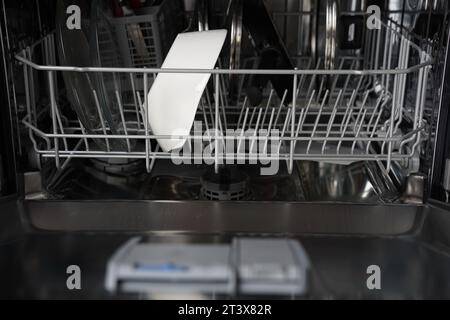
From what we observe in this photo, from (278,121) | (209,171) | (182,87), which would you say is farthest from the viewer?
(278,121)

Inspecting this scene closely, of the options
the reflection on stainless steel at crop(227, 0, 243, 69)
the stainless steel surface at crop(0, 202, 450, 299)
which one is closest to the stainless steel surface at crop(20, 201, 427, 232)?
the stainless steel surface at crop(0, 202, 450, 299)

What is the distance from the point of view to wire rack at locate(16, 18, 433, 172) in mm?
713

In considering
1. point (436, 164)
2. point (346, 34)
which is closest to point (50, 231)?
point (436, 164)

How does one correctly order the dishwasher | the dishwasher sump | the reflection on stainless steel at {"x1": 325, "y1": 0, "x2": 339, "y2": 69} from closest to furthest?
1. the dishwasher
2. the dishwasher sump
3. the reflection on stainless steel at {"x1": 325, "y1": 0, "x2": 339, "y2": 69}

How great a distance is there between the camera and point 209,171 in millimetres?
884

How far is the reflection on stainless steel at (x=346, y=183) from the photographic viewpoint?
853 mm

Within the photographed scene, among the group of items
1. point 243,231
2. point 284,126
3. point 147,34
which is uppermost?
point 147,34

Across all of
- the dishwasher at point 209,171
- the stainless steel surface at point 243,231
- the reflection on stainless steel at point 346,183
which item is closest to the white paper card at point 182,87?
the dishwasher at point 209,171

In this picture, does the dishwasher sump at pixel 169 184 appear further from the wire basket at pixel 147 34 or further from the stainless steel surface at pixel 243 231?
the wire basket at pixel 147 34

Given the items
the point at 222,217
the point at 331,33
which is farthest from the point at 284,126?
the point at 331,33

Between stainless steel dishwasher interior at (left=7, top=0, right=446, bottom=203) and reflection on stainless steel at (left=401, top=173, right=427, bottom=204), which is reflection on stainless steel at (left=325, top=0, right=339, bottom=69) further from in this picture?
reflection on stainless steel at (left=401, top=173, right=427, bottom=204)

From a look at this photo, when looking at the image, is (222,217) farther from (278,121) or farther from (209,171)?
(278,121)

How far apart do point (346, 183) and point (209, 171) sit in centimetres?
25
